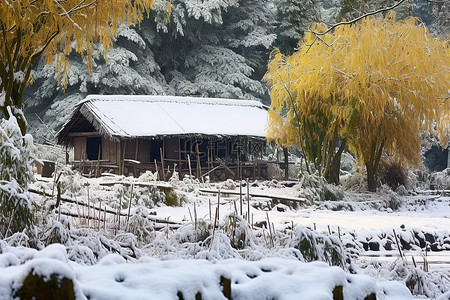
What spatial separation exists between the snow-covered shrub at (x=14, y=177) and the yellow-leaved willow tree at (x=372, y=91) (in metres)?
14.2

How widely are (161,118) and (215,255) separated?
801 inches

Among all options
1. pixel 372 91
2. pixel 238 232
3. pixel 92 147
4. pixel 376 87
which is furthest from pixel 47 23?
pixel 92 147

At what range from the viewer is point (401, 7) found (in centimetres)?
3447

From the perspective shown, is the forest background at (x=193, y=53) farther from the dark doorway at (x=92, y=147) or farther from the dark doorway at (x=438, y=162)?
the dark doorway at (x=438, y=162)

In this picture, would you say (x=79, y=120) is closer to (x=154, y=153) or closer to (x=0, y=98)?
(x=154, y=153)

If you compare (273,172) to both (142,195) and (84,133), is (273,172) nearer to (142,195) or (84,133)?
(84,133)

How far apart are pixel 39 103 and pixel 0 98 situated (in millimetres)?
27421

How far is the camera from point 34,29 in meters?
9.32

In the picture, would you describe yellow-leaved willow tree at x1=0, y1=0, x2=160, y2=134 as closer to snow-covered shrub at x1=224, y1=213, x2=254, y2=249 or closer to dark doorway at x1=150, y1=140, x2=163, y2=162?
snow-covered shrub at x1=224, y1=213, x2=254, y2=249

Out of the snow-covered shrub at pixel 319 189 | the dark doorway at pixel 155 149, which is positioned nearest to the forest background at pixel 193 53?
the dark doorway at pixel 155 149

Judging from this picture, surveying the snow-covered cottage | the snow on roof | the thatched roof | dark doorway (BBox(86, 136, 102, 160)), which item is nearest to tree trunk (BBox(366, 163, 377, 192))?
the snow-covered cottage

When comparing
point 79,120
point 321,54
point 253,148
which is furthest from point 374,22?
point 79,120

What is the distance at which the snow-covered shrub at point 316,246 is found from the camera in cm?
684

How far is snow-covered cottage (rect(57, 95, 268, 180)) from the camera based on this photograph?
2448 cm
